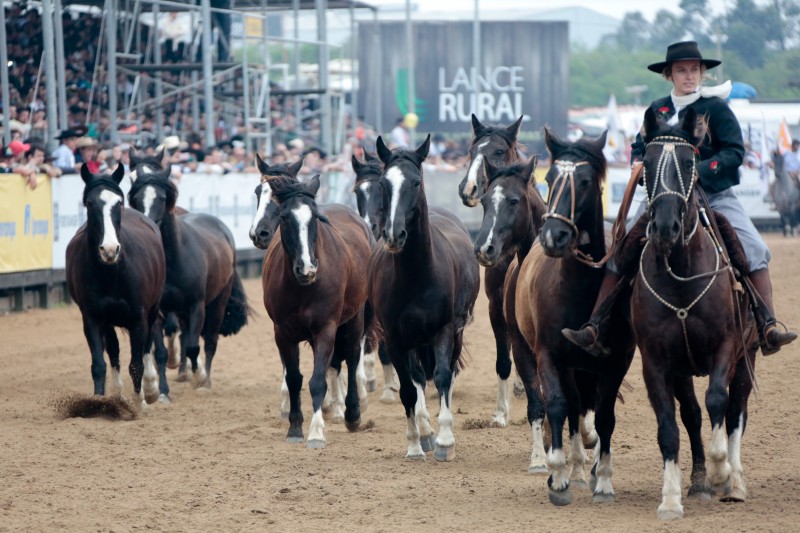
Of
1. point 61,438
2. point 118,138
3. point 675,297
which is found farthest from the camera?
point 118,138

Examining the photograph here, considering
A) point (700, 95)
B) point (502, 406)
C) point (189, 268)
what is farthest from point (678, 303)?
point (189, 268)

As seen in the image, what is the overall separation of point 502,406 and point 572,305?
11.1 ft

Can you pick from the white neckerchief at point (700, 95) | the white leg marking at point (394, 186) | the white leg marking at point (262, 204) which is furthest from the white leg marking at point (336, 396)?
the white neckerchief at point (700, 95)

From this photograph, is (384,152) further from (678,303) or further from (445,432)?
(678,303)

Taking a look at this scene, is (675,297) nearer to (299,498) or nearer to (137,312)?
(299,498)

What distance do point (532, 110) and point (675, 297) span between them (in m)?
39.6

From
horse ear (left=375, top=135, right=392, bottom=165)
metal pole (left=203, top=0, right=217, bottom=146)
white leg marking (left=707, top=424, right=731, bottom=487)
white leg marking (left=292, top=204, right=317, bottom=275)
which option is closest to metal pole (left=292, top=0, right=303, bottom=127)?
metal pole (left=203, top=0, right=217, bottom=146)

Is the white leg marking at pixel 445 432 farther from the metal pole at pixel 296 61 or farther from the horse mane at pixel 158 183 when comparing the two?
the metal pole at pixel 296 61

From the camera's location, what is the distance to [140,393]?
38.9 ft

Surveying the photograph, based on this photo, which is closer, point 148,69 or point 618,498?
point 618,498

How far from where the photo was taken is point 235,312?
597 inches

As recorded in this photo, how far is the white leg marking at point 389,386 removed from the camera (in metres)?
12.8

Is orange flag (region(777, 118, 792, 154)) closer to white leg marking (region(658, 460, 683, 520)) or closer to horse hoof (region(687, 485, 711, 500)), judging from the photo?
horse hoof (region(687, 485, 711, 500))

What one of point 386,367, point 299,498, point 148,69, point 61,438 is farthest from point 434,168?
point 299,498
